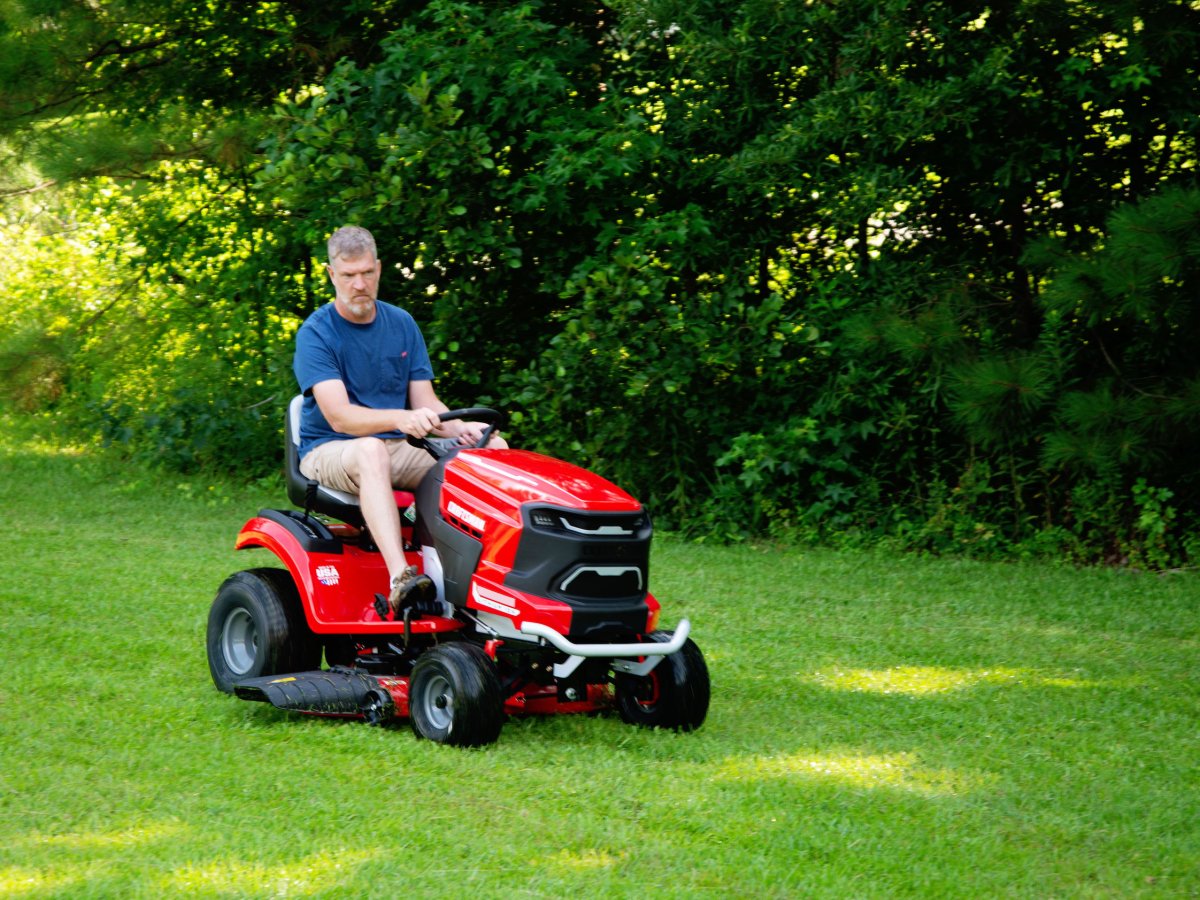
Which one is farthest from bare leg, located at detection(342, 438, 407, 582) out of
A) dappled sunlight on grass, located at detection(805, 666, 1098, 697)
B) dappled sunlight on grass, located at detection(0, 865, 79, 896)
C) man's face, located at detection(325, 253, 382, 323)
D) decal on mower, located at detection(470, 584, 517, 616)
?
dappled sunlight on grass, located at detection(805, 666, 1098, 697)

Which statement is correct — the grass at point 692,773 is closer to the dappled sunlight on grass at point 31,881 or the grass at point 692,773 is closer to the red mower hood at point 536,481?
the dappled sunlight on grass at point 31,881

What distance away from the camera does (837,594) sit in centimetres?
759

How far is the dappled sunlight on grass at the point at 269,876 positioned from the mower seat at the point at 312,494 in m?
1.71

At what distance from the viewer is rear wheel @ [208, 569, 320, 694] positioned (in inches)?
205

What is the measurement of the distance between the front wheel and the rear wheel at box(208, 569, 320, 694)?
1298 mm

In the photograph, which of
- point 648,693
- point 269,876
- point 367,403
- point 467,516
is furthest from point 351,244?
point 269,876

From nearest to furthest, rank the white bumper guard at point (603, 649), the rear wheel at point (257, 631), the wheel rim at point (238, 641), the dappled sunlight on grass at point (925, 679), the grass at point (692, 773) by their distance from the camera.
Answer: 1. the grass at point (692, 773)
2. the white bumper guard at point (603, 649)
3. the rear wheel at point (257, 631)
4. the wheel rim at point (238, 641)
5. the dappled sunlight on grass at point (925, 679)

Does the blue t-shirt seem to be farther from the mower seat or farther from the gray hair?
the gray hair

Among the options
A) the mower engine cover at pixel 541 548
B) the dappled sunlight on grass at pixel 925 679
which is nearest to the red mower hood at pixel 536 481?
the mower engine cover at pixel 541 548

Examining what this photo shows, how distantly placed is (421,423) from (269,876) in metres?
1.78

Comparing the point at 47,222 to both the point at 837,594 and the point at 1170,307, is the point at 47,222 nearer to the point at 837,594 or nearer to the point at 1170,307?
the point at 837,594

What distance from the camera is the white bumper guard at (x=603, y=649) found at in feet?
14.8

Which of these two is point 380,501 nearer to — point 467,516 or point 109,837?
point 467,516

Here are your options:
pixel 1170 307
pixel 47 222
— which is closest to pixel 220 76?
pixel 47 222
